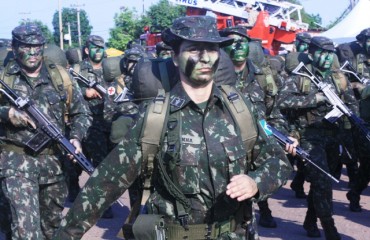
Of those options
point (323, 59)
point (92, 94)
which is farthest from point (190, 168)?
point (92, 94)

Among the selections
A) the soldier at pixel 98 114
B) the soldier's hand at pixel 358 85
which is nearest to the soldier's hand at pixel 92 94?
the soldier at pixel 98 114

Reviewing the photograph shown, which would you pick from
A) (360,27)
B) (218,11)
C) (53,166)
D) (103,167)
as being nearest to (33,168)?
(53,166)

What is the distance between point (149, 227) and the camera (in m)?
Result: 3.71

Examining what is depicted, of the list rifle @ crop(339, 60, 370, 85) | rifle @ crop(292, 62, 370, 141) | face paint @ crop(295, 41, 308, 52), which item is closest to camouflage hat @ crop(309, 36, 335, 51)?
rifle @ crop(292, 62, 370, 141)

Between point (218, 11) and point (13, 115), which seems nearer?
point (13, 115)

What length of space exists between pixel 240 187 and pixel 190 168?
0.35 m

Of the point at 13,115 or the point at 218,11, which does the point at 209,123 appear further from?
the point at 218,11

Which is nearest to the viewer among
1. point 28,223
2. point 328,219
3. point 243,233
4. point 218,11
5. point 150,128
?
point 150,128

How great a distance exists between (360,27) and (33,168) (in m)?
18.0

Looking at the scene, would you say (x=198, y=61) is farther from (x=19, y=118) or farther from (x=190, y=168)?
(x=19, y=118)

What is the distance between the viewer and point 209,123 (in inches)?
148

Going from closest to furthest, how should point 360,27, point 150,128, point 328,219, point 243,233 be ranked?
1. point 150,128
2. point 243,233
3. point 328,219
4. point 360,27

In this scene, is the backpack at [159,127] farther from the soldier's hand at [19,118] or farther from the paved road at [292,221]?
the paved road at [292,221]

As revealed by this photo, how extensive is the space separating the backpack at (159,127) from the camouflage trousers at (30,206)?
8.03 feet
